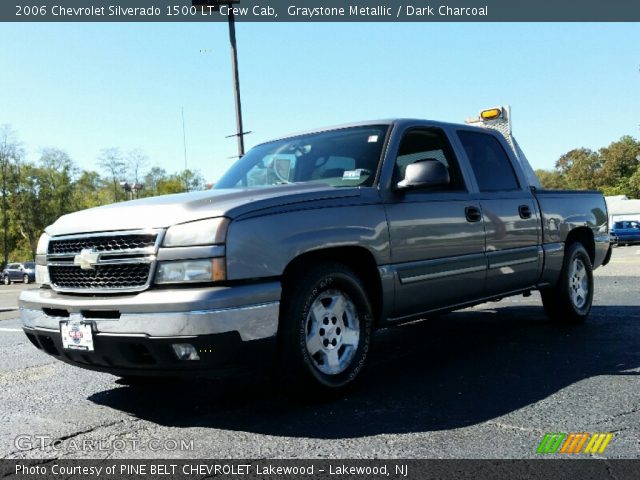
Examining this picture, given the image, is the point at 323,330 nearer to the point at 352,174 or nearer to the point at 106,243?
the point at 352,174

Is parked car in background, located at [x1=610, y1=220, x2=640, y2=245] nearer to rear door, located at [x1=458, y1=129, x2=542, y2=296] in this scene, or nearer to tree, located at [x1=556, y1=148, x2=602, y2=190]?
rear door, located at [x1=458, y1=129, x2=542, y2=296]

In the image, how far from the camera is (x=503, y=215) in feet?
17.1

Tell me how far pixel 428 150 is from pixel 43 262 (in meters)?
3.04

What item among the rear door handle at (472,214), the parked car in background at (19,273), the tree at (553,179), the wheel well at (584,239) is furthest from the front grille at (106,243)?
the tree at (553,179)

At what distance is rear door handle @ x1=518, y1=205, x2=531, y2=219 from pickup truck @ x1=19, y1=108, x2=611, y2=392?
159 mm

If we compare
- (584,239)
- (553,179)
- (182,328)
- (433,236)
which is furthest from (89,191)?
(553,179)

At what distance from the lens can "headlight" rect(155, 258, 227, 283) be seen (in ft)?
10.6

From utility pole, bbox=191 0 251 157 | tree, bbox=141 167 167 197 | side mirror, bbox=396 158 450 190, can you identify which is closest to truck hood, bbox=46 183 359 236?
side mirror, bbox=396 158 450 190

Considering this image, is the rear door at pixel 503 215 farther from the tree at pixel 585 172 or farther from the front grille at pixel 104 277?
the tree at pixel 585 172

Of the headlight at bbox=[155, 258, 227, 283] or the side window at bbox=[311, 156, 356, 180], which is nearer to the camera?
the headlight at bbox=[155, 258, 227, 283]

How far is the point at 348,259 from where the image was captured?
13.3 ft

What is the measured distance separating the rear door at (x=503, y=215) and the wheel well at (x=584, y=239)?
0.90 m

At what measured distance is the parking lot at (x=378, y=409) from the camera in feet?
9.95

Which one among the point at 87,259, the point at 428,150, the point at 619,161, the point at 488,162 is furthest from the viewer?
the point at 619,161
